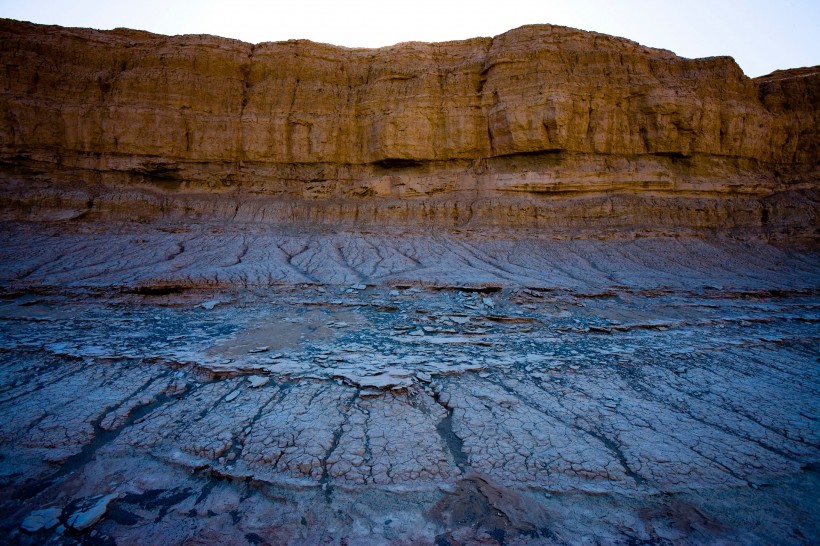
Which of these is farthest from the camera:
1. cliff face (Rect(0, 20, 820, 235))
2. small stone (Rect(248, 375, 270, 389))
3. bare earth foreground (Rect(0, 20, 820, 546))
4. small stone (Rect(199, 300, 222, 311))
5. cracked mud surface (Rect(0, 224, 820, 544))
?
cliff face (Rect(0, 20, 820, 235))

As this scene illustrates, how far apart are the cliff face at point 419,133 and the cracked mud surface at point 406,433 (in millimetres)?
11588

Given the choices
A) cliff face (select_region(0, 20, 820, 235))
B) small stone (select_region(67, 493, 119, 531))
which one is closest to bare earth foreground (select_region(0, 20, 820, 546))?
small stone (select_region(67, 493, 119, 531))

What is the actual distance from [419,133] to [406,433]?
56.6 ft

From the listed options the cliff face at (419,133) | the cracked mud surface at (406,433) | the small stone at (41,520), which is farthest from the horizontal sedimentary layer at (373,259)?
the small stone at (41,520)

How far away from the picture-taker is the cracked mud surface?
255 centimetres

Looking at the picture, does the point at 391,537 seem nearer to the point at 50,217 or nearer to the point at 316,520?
the point at 316,520

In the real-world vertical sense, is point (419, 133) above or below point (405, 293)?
above

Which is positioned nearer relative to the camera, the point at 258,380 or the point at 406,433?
the point at 406,433

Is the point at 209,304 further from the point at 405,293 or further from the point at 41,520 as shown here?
the point at 41,520

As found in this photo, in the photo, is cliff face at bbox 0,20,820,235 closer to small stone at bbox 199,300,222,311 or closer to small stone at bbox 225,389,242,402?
small stone at bbox 199,300,222,311

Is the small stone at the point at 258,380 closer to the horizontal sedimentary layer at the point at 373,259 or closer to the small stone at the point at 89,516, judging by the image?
the small stone at the point at 89,516

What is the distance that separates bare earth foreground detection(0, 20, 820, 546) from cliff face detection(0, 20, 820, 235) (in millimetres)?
123

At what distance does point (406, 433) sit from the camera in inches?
135

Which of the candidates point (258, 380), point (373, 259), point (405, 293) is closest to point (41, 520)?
point (258, 380)
